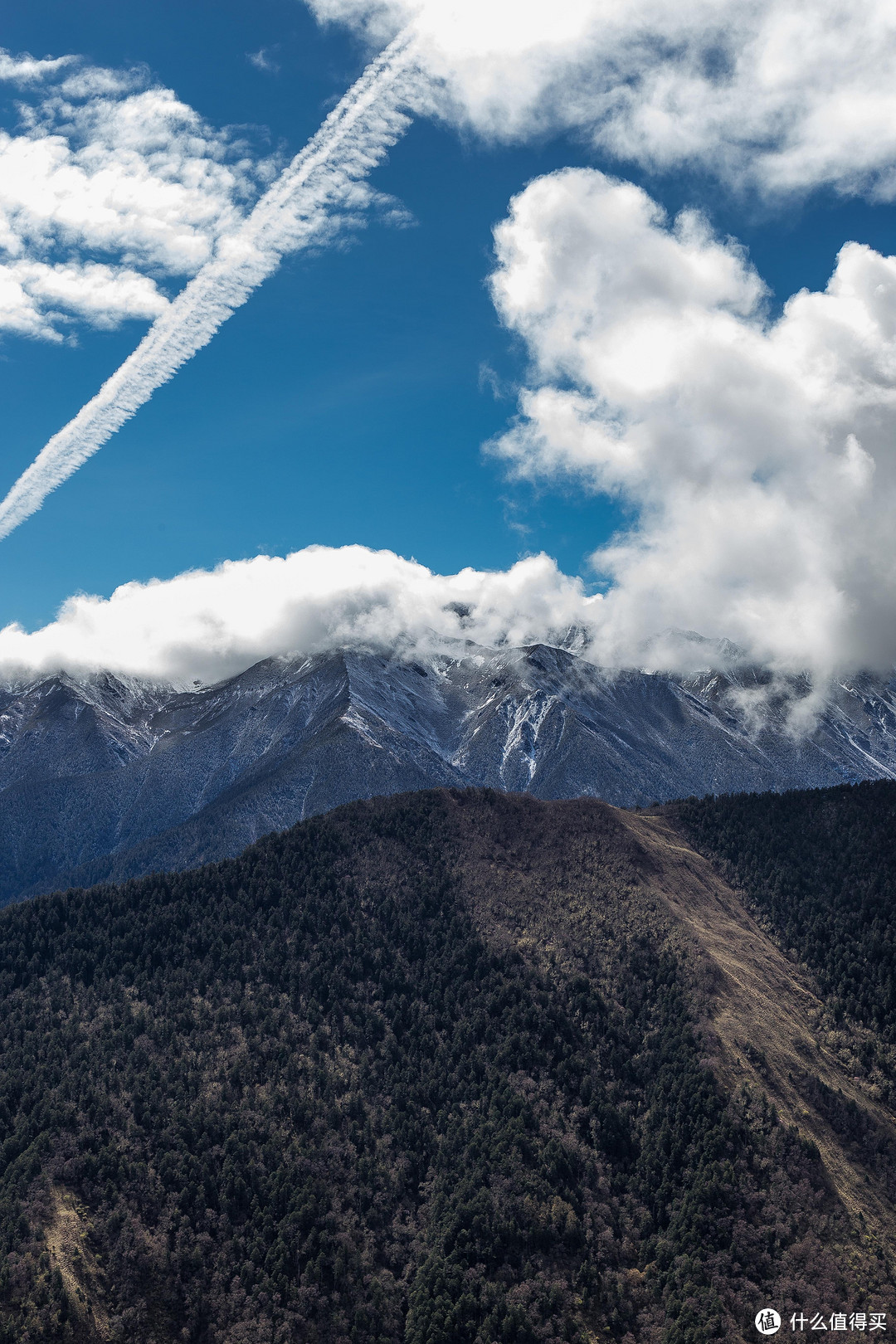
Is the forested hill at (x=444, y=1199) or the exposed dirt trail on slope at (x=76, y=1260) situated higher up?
the forested hill at (x=444, y=1199)

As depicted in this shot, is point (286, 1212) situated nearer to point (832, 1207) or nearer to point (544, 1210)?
point (544, 1210)

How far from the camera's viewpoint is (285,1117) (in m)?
188

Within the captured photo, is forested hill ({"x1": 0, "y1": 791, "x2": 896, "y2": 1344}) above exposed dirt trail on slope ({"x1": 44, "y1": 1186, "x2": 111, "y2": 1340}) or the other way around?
above

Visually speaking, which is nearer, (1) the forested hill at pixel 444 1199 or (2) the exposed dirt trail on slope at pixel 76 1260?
(2) the exposed dirt trail on slope at pixel 76 1260

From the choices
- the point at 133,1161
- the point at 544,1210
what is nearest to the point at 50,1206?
the point at 133,1161

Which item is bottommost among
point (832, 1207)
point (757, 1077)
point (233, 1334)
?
point (233, 1334)

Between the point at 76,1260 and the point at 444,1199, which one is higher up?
the point at 444,1199

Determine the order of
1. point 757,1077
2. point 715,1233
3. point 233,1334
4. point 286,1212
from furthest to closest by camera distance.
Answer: point 757,1077
point 286,1212
point 715,1233
point 233,1334

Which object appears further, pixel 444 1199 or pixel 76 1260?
pixel 444 1199

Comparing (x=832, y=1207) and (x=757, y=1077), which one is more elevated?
(x=757, y=1077)

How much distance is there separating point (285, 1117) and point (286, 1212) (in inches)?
819

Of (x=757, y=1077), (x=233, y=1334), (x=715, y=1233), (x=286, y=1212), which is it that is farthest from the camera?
(x=757, y=1077)

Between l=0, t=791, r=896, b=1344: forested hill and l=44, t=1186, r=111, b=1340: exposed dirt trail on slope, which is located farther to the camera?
l=0, t=791, r=896, b=1344: forested hill

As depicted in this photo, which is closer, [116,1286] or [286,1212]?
[116,1286]
